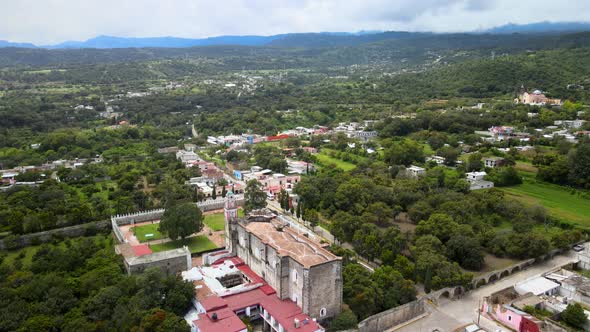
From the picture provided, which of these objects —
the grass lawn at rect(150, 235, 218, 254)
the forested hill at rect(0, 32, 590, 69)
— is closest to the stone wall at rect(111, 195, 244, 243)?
the grass lawn at rect(150, 235, 218, 254)

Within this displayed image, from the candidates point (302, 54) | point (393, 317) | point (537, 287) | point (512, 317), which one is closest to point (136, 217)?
point (393, 317)

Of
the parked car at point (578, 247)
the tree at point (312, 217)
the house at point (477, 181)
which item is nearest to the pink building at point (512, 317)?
the parked car at point (578, 247)

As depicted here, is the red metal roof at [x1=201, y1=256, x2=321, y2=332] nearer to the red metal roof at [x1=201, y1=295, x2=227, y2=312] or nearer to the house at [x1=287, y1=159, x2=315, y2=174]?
the red metal roof at [x1=201, y1=295, x2=227, y2=312]

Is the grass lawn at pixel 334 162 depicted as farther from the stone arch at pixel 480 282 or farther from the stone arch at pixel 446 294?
the stone arch at pixel 446 294

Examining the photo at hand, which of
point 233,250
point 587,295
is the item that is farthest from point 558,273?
point 233,250

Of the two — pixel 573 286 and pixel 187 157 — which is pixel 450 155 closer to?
pixel 573 286

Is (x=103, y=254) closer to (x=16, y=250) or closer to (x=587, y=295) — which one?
(x=16, y=250)
